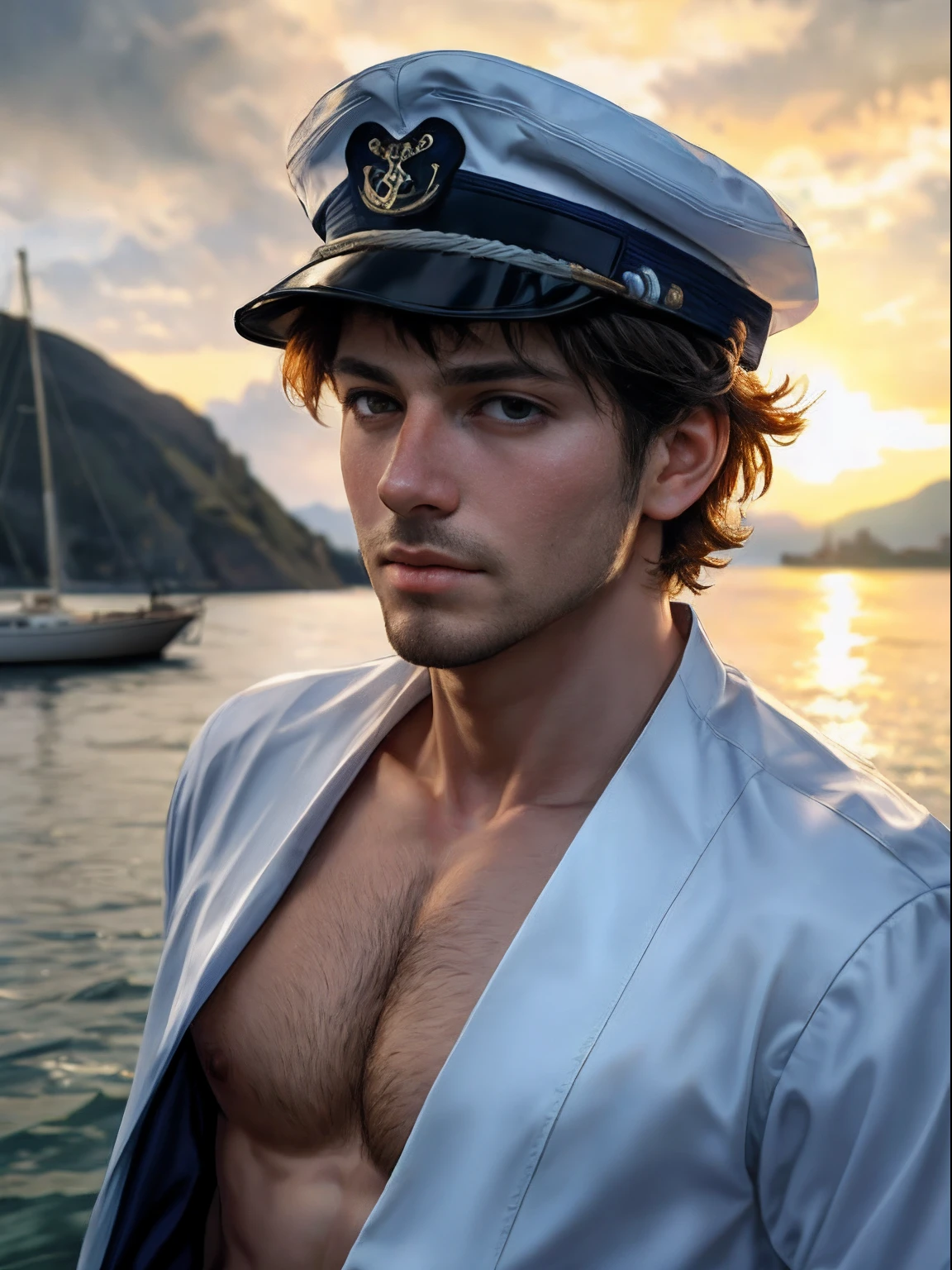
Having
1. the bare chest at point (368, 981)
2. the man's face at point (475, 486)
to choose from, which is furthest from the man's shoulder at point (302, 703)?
the man's face at point (475, 486)

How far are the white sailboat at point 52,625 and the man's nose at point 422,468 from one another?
24406 mm

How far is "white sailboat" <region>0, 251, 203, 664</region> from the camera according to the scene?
2508 centimetres

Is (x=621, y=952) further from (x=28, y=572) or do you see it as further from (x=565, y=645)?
(x=28, y=572)

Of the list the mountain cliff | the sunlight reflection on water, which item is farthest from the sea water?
the mountain cliff

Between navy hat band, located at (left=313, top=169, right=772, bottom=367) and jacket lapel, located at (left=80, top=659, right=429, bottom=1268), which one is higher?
navy hat band, located at (left=313, top=169, right=772, bottom=367)

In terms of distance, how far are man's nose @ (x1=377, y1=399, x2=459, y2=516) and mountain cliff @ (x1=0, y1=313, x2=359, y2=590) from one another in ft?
200

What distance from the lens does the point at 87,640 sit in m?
26.2

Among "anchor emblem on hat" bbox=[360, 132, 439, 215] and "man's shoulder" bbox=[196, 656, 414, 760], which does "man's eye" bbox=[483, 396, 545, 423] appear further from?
"man's shoulder" bbox=[196, 656, 414, 760]

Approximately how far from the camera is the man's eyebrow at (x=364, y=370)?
5.10ft

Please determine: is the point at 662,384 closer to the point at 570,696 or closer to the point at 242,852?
the point at 570,696

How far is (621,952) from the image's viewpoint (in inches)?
53.2

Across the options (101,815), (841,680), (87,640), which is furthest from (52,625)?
(841,680)

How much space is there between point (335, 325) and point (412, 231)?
241 millimetres

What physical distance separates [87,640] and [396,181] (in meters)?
26.1
